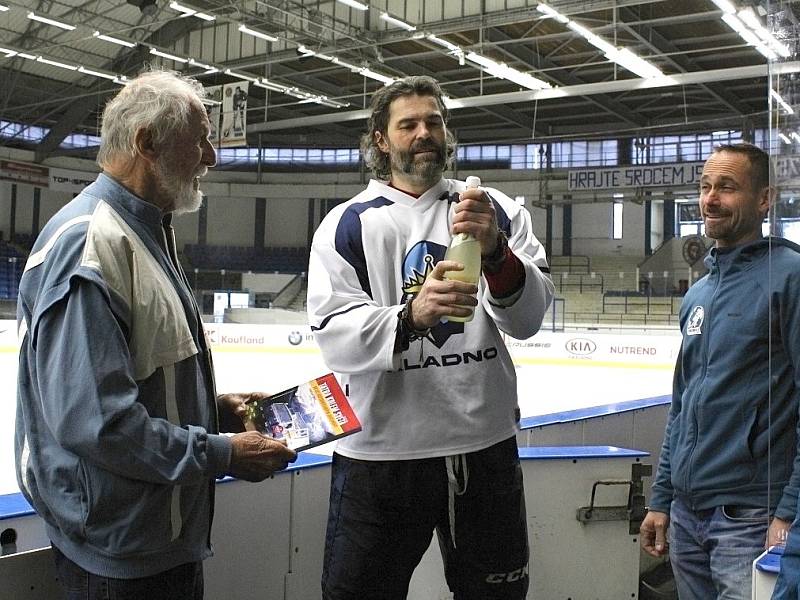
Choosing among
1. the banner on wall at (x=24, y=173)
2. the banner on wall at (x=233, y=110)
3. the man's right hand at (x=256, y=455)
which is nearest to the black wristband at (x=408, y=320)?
the man's right hand at (x=256, y=455)

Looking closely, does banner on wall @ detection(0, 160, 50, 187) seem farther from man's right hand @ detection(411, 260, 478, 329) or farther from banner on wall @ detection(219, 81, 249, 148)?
man's right hand @ detection(411, 260, 478, 329)

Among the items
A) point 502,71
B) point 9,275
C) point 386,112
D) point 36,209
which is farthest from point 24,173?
point 386,112

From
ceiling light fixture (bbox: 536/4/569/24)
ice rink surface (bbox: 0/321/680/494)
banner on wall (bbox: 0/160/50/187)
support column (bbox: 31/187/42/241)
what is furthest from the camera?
support column (bbox: 31/187/42/241)

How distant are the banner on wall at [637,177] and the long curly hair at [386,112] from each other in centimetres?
1547

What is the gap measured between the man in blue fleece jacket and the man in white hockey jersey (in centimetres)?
39

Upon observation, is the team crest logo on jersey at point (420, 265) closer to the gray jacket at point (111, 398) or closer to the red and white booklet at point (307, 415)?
the red and white booklet at point (307, 415)

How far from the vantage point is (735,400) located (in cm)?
171

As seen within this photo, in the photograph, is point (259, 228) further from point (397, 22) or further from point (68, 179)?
point (397, 22)

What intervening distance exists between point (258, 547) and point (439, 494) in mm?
643

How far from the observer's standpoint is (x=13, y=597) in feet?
4.99

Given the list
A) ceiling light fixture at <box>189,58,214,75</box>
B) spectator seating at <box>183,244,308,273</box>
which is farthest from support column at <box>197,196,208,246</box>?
ceiling light fixture at <box>189,58,214,75</box>

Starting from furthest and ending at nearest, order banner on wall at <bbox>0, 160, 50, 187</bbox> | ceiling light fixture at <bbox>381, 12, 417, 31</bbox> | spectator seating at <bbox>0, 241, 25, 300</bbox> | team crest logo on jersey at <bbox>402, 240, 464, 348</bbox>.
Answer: banner on wall at <bbox>0, 160, 50, 187</bbox> → spectator seating at <bbox>0, 241, 25, 300</bbox> → ceiling light fixture at <bbox>381, 12, 417, 31</bbox> → team crest logo on jersey at <bbox>402, 240, 464, 348</bbox>

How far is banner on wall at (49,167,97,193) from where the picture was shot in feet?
71.0

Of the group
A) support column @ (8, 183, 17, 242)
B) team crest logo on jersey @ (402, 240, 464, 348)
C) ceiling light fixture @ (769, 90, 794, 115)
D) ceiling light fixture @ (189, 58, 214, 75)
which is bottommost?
team crest logo on jersey @ (402, 240, 464, 348)
